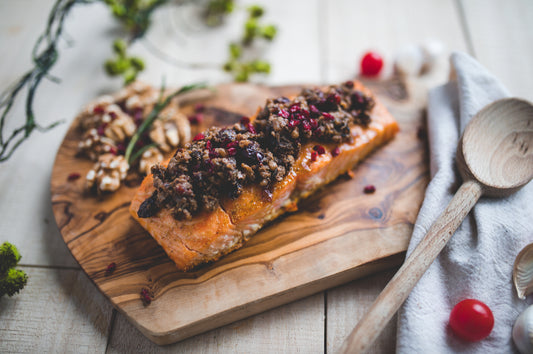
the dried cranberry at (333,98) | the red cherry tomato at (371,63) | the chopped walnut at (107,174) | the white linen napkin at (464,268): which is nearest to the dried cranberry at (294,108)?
the dried cranberry at (333,98)

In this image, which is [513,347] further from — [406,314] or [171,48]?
[171,48]

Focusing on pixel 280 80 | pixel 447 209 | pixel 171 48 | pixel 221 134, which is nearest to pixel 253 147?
pixel 221 134

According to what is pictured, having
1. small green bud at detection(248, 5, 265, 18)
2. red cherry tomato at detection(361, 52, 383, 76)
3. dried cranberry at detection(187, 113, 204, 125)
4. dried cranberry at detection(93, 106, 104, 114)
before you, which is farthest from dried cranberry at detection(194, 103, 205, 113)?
red cherry tomato at detection(361, 52, 383, 76)

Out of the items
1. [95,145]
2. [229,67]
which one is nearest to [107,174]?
[95,145]

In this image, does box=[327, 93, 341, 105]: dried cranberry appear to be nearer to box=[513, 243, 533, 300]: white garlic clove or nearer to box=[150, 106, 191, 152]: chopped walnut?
box=[150, 106, 191, 152]: chopped walnut

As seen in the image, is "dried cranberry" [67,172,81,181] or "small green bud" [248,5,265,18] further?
"small green bud" [248,5,265,18]

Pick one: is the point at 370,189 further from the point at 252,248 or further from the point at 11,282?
the point at 11,282

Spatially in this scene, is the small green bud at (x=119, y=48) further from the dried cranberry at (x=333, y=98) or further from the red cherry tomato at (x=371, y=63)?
the red cherry tomato at (x=371, y=63)

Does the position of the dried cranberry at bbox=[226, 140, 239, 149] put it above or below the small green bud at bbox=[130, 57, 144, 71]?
above
